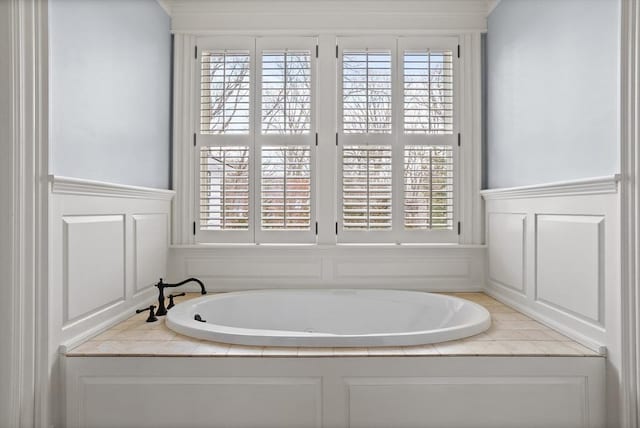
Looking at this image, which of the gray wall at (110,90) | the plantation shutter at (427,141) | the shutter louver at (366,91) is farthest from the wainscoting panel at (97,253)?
the plantation shutter at (427,141)

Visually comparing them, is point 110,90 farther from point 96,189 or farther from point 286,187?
point 286,187

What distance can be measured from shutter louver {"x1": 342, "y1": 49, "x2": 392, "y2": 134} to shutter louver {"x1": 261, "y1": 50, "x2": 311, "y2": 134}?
0.83 feet

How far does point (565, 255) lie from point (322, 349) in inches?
45.8

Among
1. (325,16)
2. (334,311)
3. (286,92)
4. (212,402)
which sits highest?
(325,16)

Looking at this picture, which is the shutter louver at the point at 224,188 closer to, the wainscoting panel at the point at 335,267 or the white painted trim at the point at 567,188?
the wainscoting panel at the point at 335,267

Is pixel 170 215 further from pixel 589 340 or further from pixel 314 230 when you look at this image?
pixel 589 340

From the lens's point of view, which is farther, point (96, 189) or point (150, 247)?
point (150, 247)

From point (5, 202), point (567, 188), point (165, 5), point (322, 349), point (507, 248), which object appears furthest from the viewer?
point (165, 5)

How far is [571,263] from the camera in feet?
5.60

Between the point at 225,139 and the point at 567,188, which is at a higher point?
the point at 225,139

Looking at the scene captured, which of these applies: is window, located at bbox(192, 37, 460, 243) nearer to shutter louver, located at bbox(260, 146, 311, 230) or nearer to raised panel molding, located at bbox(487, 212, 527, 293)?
shutter louver, located at bbox(260, 146, 311, 230)

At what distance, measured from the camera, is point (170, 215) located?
2580 millimetres

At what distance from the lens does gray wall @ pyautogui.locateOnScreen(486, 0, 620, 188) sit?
1.54 m
